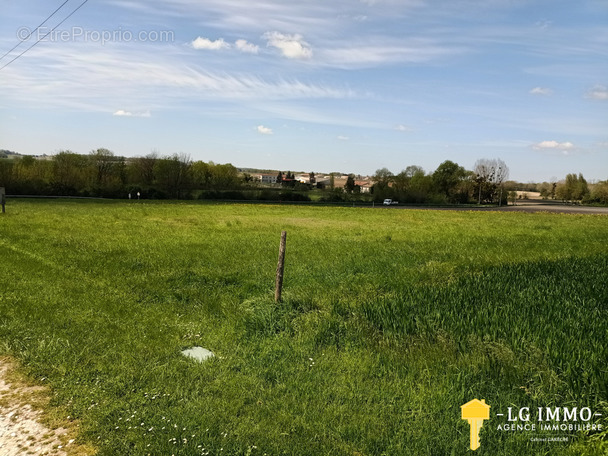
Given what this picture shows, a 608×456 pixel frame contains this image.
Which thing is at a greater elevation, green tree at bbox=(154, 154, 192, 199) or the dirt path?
green tree at bbox=(154, 154, 192, 199)

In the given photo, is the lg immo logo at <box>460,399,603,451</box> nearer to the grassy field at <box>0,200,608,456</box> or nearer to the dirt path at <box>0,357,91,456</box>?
the grassy field at <box>0,200,608,456</box>

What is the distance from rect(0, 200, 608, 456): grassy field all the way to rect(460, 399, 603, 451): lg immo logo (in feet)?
0.34

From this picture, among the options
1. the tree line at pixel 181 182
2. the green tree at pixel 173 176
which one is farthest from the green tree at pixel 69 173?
the green tree at pixel 173 176

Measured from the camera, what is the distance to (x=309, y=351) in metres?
7.94

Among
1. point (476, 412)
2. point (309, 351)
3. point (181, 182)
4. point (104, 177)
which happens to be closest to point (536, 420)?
point (476, 412)

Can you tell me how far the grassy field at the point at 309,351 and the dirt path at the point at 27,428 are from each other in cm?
28

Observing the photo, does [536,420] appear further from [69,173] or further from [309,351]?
[69,173]

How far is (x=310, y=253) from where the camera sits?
19062 mm

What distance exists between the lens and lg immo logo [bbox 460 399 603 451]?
528 cm

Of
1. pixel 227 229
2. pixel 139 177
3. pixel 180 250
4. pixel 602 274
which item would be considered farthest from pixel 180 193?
pixel 602 274

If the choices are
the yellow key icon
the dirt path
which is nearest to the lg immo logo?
the yellow key icon

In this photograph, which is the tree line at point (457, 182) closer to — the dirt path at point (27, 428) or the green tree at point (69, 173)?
the green tree at point (69, 173)

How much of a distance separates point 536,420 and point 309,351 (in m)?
3.93

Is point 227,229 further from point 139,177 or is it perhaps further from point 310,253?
point 139,177
